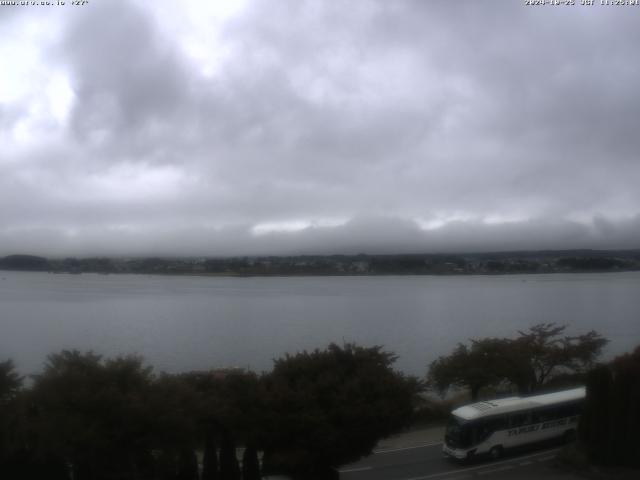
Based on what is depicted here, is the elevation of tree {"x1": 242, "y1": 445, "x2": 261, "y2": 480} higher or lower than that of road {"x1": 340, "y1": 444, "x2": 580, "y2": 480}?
higher

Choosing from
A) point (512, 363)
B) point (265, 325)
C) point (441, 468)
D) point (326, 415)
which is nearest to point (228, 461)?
point (326, 415)

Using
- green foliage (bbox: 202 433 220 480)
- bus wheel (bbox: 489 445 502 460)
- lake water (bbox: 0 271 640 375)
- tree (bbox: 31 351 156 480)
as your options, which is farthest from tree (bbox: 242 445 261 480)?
lake water (bbox: 0 271 640 375)

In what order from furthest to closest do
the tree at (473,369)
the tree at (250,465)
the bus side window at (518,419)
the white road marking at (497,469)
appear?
the tree at (473,369), the bus side window at (518,419), the white road marking at (497,469), the tree at (250,465)

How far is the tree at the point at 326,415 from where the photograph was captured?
44.5 feet

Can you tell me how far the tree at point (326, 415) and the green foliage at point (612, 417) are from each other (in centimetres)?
487

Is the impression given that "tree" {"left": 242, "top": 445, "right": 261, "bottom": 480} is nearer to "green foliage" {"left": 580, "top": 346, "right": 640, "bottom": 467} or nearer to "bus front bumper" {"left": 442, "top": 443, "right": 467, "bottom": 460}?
"bus front bumper" {"left": 442, "top": 443, "right": 467, "bottom": 460}

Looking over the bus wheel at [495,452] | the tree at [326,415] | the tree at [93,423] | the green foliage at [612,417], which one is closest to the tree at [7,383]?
the tree at [93,423]

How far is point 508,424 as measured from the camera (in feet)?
57.5

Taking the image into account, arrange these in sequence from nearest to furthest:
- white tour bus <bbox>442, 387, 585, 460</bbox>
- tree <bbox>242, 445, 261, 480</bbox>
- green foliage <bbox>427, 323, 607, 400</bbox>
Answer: tree <bbox>242, 445, 261, 480</bbox> < white tour bus <bbox>442, 387, 585, 460</bbox> < green foliage <bbox>427, 323, 607, 400</bbox>

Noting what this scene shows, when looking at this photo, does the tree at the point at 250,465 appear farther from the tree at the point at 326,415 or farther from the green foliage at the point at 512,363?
the green foliage at the point at 512,363

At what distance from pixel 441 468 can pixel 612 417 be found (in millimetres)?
4498

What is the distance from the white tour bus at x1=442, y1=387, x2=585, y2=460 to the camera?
55.4 ft

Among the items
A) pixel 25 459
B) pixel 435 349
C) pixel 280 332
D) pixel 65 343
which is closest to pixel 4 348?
pixel 65 343

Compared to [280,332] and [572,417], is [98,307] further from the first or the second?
[572,417]
